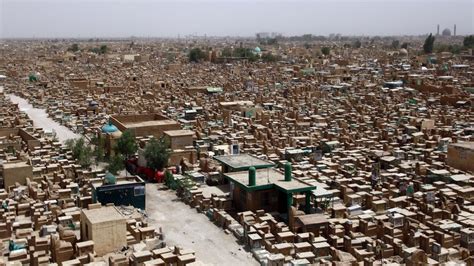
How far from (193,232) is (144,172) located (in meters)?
6.62

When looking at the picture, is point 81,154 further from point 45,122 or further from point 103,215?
point 45,122

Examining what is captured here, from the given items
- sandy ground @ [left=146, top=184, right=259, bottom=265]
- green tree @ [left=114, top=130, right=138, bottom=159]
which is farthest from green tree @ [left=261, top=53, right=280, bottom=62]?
sandy ground @ [left=146, top=184, right=259, bottom=265]

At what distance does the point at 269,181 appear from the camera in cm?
1770

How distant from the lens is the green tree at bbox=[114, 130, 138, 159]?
23.2 meters

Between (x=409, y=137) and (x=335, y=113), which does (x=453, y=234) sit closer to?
(x=409, y=137)

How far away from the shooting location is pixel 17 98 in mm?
47125

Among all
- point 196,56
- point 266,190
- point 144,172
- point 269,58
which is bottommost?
point 144,172

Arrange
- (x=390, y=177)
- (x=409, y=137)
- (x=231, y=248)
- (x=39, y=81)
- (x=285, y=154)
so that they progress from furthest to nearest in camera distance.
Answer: (x=39, y=81) → (x=409, y=137) → (x=285, y=154) → (x=390, y=177) → (x=231, y=248)

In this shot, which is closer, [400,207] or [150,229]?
[150,229]

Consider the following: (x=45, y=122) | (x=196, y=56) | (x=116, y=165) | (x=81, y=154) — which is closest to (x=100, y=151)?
(x=81, y=154)

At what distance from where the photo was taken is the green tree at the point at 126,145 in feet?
76.0

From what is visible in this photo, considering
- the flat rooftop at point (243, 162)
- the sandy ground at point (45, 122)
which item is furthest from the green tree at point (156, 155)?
the sandy ground at point (45, 122)

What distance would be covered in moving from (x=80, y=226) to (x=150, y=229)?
210cm

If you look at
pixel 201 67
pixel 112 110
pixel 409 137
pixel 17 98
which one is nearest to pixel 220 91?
pixel 112 110
